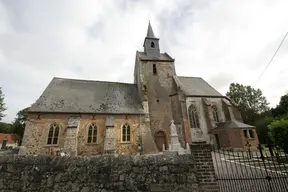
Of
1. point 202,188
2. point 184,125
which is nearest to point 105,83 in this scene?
Result: point 184,125

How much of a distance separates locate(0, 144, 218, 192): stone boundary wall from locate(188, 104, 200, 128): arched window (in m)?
19.9

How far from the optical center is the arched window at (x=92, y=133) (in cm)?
1719

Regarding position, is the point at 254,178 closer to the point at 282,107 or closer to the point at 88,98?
the point at 88,98

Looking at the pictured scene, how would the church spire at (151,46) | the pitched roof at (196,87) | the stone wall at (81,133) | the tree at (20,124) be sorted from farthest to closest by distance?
1. the tree at (20,124)
2. the pitched roof at (196,87)
3. the church spire at (151,46)
4. the stone wall at (81,133)

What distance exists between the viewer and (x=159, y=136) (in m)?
19.3

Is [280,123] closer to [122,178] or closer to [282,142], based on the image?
[282,142]

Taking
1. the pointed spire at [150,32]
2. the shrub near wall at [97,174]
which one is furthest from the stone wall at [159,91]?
the shrub near wall at [97,174]

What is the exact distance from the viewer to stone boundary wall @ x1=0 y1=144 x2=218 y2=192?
3725 mm

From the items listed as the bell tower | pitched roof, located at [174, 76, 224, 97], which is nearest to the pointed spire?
the bell tower

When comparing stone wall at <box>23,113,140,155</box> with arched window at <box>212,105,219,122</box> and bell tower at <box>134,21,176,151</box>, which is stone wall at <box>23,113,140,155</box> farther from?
arched window at <box>212,105,219,122</box>

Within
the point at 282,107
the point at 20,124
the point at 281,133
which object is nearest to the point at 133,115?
the point at 281,133

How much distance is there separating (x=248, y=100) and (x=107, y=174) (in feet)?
149

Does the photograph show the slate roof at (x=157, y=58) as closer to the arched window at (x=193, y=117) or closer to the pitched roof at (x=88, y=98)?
the pitched roof at (x=88, y=98)

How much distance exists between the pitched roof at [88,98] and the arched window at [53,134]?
1848 millimetres
